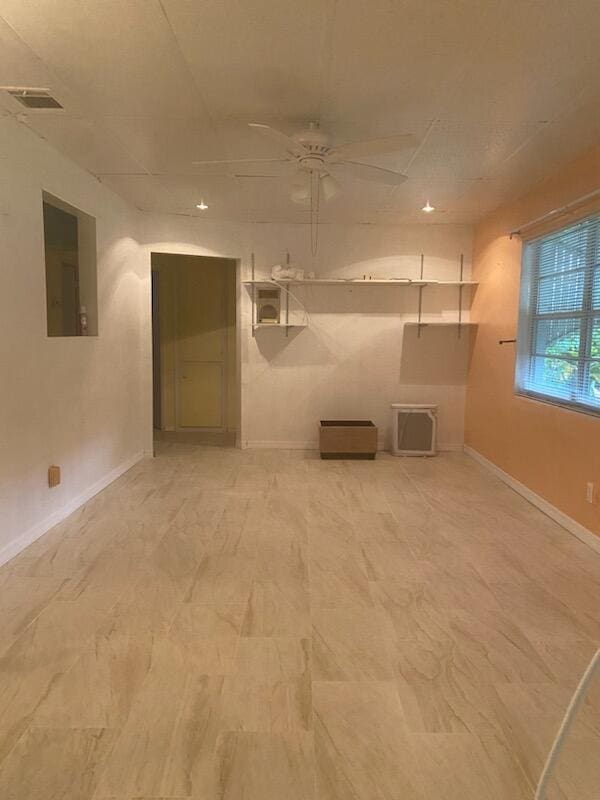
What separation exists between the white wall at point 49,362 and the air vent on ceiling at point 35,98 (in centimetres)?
22

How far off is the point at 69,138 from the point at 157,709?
3199mm

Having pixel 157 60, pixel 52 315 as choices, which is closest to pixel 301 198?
pixel 157 60

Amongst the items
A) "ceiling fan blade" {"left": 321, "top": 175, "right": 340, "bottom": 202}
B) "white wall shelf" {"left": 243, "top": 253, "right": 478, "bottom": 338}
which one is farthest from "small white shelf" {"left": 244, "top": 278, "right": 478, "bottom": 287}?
"ceiling fan blade" {"left": 321, "top": 175, "right": 340, "bottom": 202}

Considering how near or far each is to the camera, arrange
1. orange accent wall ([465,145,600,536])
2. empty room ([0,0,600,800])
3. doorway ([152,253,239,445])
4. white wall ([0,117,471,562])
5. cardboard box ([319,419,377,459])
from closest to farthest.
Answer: empty room ([0,0,600,800]) < orange accent wall ([465,145,600,536]) < white wall ([0,117,471,562]) < cardboard box ([319,419,377,459]) < doorway ([152,253,239,445])

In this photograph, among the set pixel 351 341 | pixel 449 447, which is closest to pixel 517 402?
pixel 449 447

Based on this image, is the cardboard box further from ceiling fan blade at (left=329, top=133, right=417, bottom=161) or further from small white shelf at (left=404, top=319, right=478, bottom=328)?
ceiling fan blade at (left=329, top=133, right=417, bottom=161)

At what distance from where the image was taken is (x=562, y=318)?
3.78m

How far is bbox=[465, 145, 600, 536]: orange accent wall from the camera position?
337 cm

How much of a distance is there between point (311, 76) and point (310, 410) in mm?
3742

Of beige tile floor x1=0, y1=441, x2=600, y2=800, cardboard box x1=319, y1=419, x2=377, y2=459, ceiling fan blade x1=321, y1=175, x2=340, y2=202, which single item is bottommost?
beige tile floor x1=0, y1=441, x2=600, y2=800

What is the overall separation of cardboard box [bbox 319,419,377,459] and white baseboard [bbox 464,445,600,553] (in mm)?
1111

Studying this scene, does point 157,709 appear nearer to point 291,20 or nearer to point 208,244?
point 291,20

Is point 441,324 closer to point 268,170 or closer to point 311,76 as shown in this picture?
point 268,170

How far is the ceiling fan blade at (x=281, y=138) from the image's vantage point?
2465 millimetres
